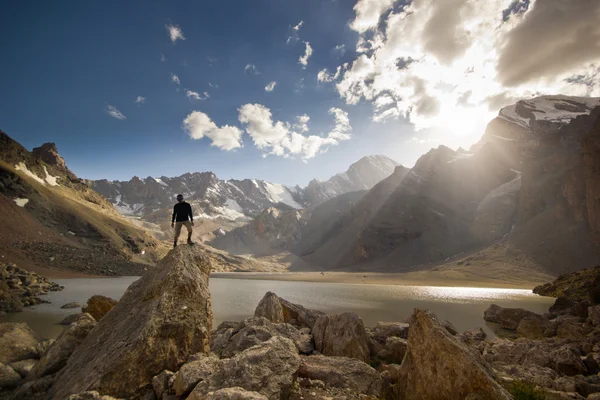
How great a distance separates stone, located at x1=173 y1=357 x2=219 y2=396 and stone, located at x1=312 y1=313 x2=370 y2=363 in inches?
331

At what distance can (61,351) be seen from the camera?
34.4 feet

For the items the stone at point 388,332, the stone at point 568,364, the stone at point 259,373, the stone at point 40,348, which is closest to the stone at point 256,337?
the stone at point 259,373

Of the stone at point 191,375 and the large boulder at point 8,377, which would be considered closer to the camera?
the stone at point 191,375

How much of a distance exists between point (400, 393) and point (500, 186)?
23063 cm

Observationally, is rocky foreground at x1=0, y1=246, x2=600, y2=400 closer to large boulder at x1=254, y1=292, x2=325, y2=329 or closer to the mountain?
large boulder at x1=254, y1=292, x2=325, y2=329

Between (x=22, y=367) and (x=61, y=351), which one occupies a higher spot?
(x=61, y=351)

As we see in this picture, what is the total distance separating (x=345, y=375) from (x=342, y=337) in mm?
6378

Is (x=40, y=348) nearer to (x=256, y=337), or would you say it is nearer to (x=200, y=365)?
(x=256, y=337)

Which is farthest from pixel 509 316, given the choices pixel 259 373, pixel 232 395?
pixel 232 395

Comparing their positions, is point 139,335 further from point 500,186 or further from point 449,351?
point 500,186

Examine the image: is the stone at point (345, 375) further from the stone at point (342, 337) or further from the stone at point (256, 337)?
the stone at point (342, 337)

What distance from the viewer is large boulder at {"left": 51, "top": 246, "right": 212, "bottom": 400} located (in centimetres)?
767

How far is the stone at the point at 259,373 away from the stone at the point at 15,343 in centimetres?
1240

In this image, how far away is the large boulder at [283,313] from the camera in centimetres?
2186
